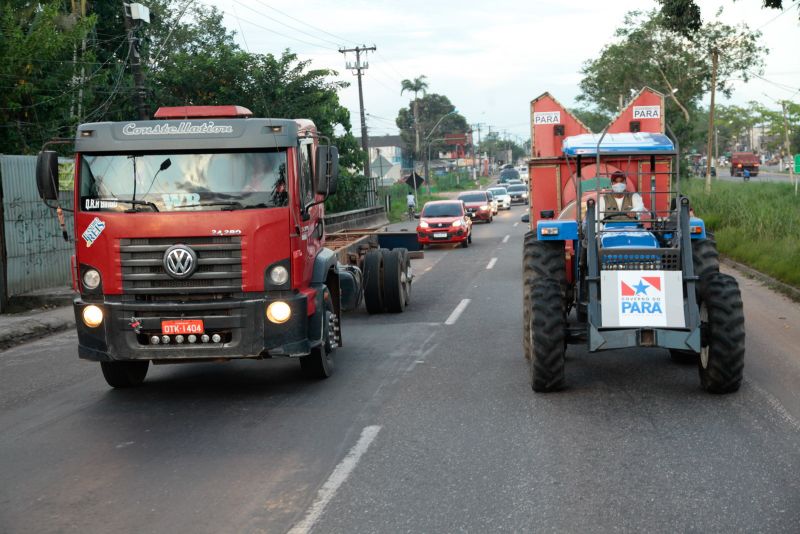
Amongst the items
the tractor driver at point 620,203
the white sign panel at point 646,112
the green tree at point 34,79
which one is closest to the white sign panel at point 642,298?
the tractor driver at point 620,203

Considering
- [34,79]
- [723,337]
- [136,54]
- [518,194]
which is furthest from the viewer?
[518,194]

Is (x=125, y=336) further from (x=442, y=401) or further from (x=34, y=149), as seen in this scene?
(x=34, y=149)

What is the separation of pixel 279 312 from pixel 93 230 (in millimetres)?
1895

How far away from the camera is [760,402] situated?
848 centimetres

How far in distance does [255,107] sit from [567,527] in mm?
33548

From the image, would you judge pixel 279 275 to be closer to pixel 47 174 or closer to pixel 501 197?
pixel 47 174

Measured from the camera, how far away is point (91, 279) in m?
9.05

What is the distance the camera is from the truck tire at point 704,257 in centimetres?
962

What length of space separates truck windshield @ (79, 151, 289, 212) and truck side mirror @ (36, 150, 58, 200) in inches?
9.8

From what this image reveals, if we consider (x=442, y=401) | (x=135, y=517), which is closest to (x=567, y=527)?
(x=135, y=517)

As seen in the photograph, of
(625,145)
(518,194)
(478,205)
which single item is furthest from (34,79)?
(518,194)

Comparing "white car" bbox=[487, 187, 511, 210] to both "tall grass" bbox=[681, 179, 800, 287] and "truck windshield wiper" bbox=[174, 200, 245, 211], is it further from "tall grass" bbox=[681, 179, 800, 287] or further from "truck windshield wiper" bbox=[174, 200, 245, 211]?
"truck windshield wiper" bbox=[174, 200, 245, 211]

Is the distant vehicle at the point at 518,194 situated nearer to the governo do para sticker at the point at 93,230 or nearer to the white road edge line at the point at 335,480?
the governo do para sticker at the point at 93,230

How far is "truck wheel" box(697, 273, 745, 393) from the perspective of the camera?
8531mm
